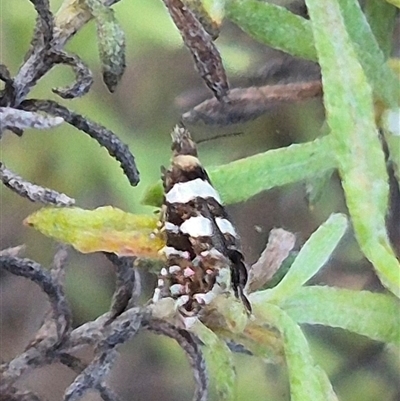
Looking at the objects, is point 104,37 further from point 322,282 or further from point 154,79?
point 322,282

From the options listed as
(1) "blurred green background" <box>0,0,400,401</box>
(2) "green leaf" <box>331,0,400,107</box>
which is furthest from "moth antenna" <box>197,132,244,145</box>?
(2) "green leaf" <box>331,0,400,107</box>

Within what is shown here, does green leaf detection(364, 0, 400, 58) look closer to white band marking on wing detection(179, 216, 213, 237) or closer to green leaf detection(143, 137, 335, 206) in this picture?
green leaf detection(143, 137, 335, 206)

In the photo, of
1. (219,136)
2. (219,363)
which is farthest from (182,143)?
(219,363)

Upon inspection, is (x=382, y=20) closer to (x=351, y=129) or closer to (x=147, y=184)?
(x=351, y=129)

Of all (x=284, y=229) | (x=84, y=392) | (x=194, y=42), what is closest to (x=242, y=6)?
(x=194, y=42)

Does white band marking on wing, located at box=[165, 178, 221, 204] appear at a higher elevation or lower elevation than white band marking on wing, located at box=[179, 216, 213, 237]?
higher

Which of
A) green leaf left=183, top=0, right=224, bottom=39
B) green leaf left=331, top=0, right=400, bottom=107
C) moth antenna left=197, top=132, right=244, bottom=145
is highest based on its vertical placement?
green leaf left=183, top=0, right=224, bottom=39
